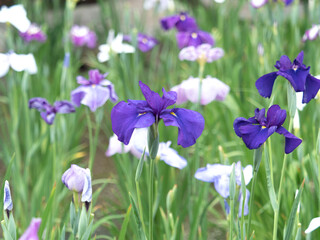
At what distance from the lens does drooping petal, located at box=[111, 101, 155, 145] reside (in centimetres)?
76

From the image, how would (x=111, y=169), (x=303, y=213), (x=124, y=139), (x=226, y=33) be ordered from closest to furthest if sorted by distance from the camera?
(x=124, y=139) < (x=303, y=213) < (x=111, y=169) < (x=226, y=33)

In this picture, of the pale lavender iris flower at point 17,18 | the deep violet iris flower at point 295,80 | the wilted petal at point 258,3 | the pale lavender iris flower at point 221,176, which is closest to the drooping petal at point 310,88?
the deep violet iris flower at point 295,80

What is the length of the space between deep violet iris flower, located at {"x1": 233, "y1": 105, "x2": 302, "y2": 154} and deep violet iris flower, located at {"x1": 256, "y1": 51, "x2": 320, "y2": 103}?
76mm

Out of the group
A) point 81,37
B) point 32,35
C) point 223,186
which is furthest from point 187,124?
point 81,37

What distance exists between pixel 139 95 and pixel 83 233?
0.96 meters

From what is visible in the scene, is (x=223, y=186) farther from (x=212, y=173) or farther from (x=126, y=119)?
(x=126, y=119)

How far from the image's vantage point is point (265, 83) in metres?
0.88

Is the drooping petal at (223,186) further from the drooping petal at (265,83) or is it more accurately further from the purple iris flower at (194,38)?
the purple iris flower at (194,38)

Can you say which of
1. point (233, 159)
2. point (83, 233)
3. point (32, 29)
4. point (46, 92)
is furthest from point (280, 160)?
point (32, 29)

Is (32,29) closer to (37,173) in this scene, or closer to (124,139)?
(37,173)

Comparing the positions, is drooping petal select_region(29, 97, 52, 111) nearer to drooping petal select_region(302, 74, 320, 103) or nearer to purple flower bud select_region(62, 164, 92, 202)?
purple flower bud select_region(62, 164, 92, 202)

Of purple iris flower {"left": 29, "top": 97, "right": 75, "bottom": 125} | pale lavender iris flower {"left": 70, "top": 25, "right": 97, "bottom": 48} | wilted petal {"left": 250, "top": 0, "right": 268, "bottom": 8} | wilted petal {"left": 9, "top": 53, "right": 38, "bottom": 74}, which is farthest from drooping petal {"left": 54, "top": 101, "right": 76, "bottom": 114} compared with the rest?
pale lavender iris flower {"left": 70, "top": 25, "right": 97, "bottom": 48}

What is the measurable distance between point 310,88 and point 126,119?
0.37 metres

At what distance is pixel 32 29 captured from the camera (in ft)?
8.20
